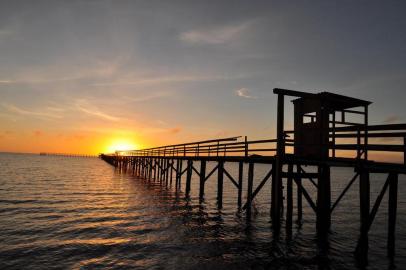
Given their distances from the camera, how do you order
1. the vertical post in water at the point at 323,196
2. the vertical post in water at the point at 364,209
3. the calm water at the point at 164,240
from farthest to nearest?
the vertical post in water at the point at 323,196 → the vertical post in water at the point at 364,209 → the calm water at the point at 164,240

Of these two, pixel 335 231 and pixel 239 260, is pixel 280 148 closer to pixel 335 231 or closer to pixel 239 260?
pixel 239 260

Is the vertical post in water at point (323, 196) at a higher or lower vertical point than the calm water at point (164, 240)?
higher

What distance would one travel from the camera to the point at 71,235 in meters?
9.84

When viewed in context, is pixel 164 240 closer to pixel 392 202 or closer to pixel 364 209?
pixel 364 209

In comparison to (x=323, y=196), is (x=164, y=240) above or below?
below

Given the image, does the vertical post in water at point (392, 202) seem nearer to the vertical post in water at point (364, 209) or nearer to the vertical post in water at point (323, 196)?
the vertical post in water at point (364, 209)

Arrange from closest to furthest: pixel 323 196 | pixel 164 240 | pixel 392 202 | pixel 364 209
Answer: pixel 364 209 < pixel 392 202 < pixel 164 240 < pixel 323 196

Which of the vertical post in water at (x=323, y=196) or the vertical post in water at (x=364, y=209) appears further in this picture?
the vertical post in water at (x=323, y=196)

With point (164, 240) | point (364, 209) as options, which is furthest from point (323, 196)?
point (164, 240)

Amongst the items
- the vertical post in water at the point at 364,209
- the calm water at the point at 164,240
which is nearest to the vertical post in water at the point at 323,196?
the calm water at the point at 164,240

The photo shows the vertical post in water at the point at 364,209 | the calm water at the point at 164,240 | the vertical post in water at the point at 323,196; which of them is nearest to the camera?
the calm water at the point at 164,240

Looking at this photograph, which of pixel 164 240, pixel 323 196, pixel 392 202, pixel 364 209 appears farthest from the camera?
pixel 323 196

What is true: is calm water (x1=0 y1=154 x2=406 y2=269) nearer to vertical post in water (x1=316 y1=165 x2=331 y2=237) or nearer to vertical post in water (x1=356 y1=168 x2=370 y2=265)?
vertical post in water (x1=356 y1=168 x2=370 y2=265)

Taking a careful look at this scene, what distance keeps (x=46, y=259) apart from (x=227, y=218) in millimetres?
7856
